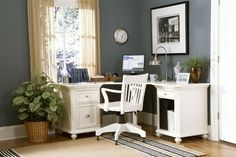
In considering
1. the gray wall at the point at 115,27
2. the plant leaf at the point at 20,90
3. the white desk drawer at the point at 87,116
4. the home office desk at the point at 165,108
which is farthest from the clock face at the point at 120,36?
the plant leaf at the point at 20,90

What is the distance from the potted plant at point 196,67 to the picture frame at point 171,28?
34cm

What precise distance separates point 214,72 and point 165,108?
2.74ft

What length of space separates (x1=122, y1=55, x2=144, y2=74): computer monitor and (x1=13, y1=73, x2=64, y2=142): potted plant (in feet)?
4.33

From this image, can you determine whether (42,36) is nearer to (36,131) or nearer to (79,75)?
(79,75)

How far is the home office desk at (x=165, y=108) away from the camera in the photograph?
191 inches

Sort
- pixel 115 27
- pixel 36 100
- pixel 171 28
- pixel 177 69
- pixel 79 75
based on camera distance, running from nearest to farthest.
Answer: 1. pixel 36 100
2. pixel 177 69
3. pixel 79 75
4. pixel 171 28
5. pixel 115 27

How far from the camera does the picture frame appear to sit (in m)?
5.37

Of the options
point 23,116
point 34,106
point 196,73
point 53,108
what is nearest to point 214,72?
point 196,73

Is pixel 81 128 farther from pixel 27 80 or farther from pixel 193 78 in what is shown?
pixel 193 78

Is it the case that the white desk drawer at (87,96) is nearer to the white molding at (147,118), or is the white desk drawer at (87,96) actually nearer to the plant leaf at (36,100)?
the plant leaf at (36,100)

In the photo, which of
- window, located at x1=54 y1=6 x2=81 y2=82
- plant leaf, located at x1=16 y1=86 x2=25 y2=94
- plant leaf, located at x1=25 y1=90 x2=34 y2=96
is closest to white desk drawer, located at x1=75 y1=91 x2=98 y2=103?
window, located at x1=54 y1=6 x2=81 y2=82

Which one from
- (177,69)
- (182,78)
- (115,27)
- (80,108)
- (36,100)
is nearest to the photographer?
(36,100)

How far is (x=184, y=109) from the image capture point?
16.0 feet

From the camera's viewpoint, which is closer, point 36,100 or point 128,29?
point 36,100
